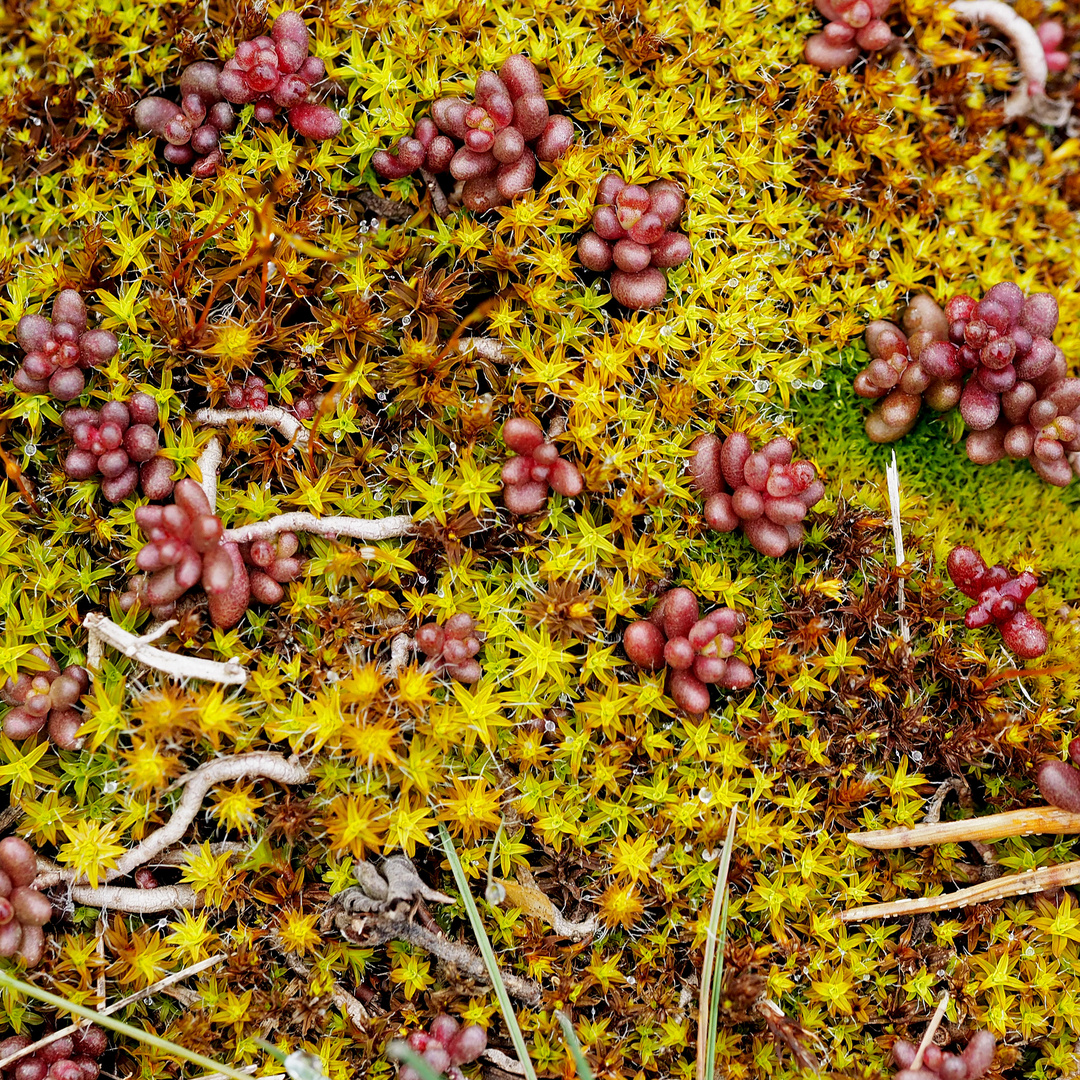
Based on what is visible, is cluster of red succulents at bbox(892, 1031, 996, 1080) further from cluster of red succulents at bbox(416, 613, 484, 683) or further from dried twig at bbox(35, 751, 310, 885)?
dried twig at bbox(35, 751, 310, 885)

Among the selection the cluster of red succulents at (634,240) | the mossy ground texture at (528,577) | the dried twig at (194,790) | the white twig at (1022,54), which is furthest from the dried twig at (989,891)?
the white twig at (1022,54)

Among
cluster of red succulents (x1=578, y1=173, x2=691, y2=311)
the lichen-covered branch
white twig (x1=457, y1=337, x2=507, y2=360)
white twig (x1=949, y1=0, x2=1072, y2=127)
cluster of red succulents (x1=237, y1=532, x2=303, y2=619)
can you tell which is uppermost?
white twig (x1=949, y1=0, x2=1072, y2=127)

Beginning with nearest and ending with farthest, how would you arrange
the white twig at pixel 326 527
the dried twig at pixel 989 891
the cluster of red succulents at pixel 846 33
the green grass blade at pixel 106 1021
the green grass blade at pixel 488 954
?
the green grass blade at pixel 106 1021, the green grass blade at pixel 488 954, the white twig at pixel 326 527, the dried twig at pixel 989 891, the cluster of red succulents at pixel 846 33

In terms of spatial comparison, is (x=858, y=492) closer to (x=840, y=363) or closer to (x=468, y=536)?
(x=840, y=363)

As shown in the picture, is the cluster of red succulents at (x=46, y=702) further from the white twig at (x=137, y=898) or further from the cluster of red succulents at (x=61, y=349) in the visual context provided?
the cluster of red succulents at (x=61, y=349)

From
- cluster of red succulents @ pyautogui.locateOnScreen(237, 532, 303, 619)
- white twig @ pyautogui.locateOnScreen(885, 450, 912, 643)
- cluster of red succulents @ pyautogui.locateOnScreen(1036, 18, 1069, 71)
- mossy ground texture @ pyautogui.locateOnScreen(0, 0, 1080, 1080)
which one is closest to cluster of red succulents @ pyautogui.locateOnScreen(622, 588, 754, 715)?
mossy ground texture @ pyautogui.locateOnScreen(0, 0, 1080, 1080)

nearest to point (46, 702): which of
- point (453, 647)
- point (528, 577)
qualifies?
point (453, 647)
